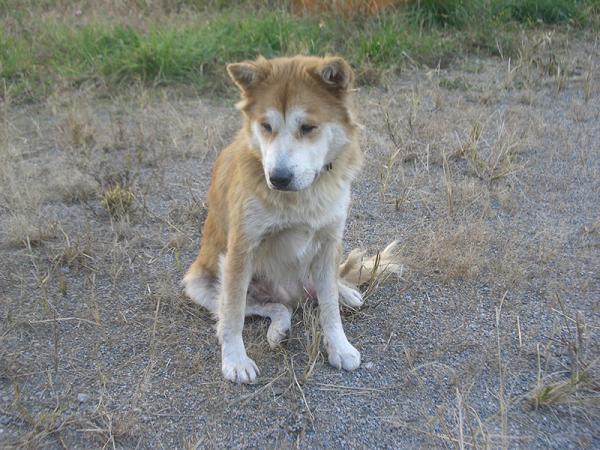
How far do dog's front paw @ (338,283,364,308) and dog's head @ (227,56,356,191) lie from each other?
77cm

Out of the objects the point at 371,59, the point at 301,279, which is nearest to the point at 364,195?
the point at 301,279

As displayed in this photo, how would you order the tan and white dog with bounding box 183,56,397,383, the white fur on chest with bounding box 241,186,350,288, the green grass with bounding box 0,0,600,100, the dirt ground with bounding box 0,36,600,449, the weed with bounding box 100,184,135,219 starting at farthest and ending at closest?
the green grass with bounding box 0,0,600,100, the weed with bounding box 100,184,135,219, the white fur on chest with bounding box 241,186,350,288, the tan and white dog with bounding box 183,56,397,383, the dirt ground with bounding box 0,36,600,449

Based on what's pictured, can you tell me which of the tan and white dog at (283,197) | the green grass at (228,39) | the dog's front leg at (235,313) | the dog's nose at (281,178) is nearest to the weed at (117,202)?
the tan and white dog at (283,197)

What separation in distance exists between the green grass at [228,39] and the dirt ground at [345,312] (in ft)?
1.96

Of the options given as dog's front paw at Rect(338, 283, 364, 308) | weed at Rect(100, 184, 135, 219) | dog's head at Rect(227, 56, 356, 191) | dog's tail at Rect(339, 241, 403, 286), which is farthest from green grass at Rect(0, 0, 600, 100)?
dog's head at Rect(227, 56, 356, 191)

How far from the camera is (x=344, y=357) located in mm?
3037

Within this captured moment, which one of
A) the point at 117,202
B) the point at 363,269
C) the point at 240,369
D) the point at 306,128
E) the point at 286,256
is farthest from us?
the point at 117,202

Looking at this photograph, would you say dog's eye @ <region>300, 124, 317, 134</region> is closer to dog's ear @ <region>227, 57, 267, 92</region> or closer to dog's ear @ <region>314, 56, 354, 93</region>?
dog's ear @ <region>314, 56, 354, 93</region>

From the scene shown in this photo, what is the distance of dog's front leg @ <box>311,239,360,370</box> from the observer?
3070mm

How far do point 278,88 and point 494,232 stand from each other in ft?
6.32

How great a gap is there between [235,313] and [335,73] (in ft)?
3.76

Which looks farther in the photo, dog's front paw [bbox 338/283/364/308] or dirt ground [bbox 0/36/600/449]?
dog's front paw [bbox 338/283/364/308]

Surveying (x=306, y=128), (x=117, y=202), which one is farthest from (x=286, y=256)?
(x=117, y=202)

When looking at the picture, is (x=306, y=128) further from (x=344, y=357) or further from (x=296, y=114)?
(x=344, y=357)
